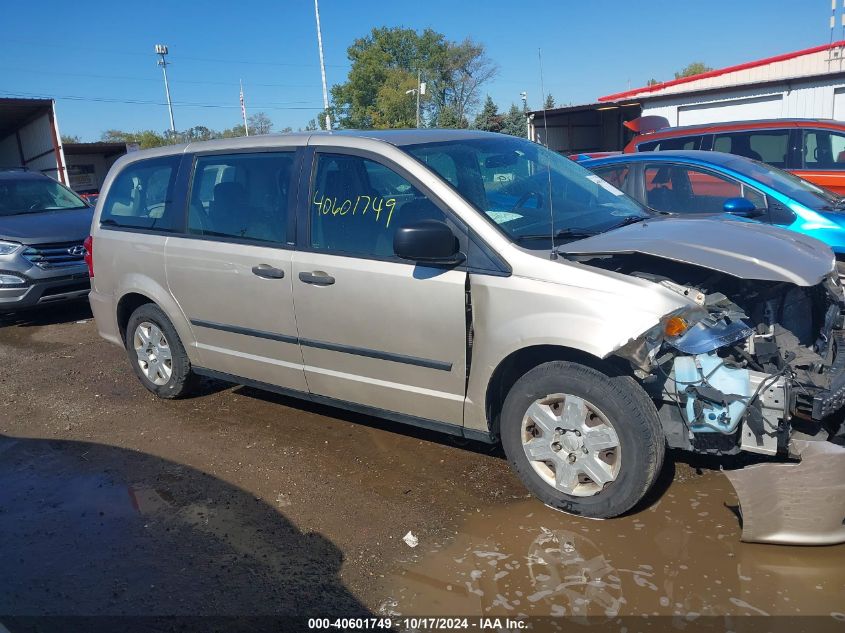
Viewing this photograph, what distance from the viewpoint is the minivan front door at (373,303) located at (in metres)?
3.71

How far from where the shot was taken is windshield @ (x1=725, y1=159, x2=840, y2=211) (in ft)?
19.8

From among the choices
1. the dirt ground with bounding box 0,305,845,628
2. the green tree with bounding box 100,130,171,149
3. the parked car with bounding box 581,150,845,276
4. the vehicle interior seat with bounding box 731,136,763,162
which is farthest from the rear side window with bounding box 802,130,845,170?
the green tree with bounding box 100,130,171,149

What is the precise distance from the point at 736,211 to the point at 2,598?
529 cm

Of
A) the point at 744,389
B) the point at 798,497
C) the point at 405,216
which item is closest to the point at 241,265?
the point at 405,216

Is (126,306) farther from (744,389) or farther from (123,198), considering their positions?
(744,389)

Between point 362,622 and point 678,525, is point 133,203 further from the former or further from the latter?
point 678,525

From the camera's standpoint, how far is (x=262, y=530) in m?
3.62

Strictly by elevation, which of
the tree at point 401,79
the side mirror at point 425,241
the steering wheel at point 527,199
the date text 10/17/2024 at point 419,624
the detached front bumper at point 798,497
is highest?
the tree at point 401,79

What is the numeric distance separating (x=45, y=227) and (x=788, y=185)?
8.12m

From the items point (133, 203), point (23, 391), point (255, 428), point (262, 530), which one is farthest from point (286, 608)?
point (23, 391)

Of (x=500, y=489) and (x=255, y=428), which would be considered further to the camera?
(x=255, y=428)

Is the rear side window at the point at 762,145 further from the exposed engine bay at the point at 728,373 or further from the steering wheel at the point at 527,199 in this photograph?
the exposed engine bay at the point at 728,373

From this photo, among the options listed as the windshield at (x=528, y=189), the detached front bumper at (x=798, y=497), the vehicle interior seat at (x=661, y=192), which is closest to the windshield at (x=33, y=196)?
the windshield at (x=528, y=189)

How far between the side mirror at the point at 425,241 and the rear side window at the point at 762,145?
6.26 meters
